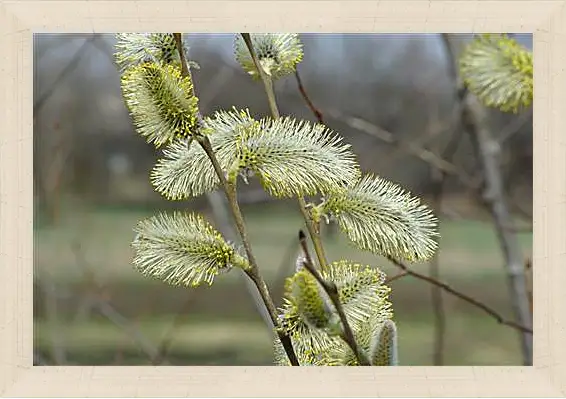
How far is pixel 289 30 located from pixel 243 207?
1.01 metres

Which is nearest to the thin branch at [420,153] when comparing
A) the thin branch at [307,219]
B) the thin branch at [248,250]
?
the thin branch at [307,219]

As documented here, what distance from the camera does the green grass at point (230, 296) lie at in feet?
5.76

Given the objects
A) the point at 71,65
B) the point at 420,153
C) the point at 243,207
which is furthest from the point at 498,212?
the point at 71,65

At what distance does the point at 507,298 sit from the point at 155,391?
3.87 ft

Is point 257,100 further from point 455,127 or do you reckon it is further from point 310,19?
point 310,19

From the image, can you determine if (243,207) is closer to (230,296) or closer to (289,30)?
(230,296)

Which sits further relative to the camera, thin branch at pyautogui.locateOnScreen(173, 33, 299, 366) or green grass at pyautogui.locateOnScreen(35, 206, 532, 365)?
green grass at pyautogui.locateOnScreen(35, 206, 532, 365)

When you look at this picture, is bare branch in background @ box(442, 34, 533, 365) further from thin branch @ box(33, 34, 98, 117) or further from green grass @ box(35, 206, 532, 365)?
thin branch @ box(33, 34, 98, 117)

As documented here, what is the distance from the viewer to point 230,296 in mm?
1967

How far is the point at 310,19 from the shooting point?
90 centimetres

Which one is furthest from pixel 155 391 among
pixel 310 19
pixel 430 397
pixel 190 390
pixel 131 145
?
pixel 131 145

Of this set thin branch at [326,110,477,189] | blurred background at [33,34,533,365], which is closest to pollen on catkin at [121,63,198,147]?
thin branch at [326,110,477,189]

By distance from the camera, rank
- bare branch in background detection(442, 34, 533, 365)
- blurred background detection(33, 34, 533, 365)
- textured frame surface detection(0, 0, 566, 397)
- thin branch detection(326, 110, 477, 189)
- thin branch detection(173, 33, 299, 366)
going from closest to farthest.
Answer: thin branch detection(173, 33, 299, 366) → textured frame surface detection(0, 0, 566, 397) → thin branch detection(326, 110, 477, 189) → bare branch in background detection(442, 34, 533, 365) → blurred background detection(33, 34, 533, 365)

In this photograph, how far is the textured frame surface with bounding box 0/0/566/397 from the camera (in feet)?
2.93
